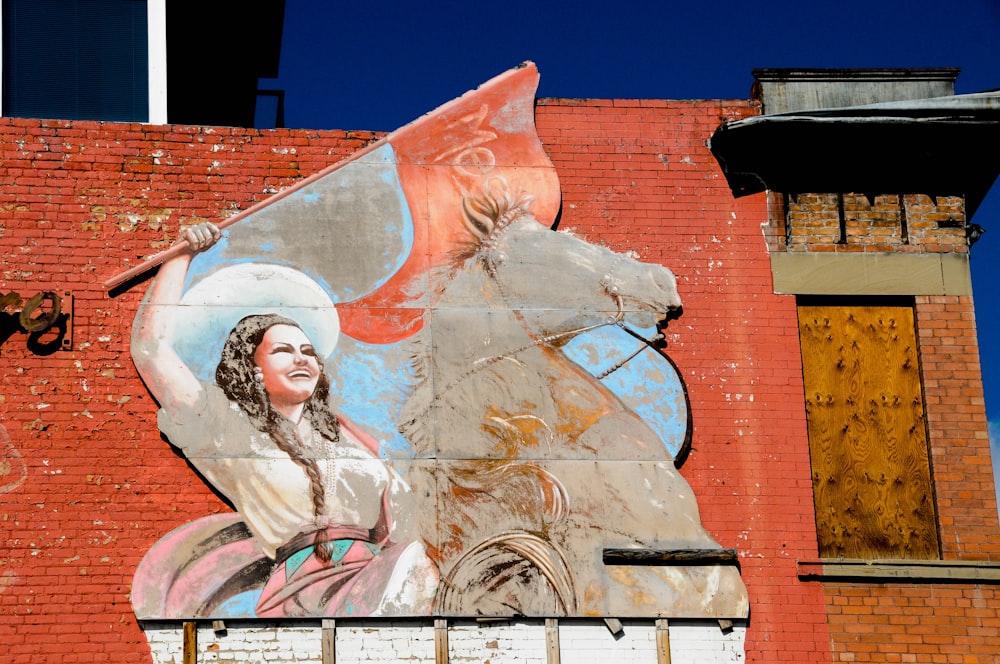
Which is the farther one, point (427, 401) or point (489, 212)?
point (489, 212)

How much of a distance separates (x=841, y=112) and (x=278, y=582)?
7.00 meters

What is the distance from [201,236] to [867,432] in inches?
260

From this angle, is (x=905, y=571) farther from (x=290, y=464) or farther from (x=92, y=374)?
(x=92, y=374)

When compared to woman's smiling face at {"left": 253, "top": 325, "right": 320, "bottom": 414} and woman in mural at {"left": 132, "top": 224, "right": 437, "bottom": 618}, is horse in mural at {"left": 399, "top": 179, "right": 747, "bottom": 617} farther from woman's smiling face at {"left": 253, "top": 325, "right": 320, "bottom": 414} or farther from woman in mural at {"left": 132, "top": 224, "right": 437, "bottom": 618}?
woman's smiling face at {"left": 253, "top": 325, "right": 320, "bottom": 414}

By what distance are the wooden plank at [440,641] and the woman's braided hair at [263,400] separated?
4.92 feet

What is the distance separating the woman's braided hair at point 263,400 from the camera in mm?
14008

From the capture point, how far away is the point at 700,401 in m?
14.8

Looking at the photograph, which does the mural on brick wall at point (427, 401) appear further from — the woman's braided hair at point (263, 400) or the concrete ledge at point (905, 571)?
the concrete ledge at point (905, 571)

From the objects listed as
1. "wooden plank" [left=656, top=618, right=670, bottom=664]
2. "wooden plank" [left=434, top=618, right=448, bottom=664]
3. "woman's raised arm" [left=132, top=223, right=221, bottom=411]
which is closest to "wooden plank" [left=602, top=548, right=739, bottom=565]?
"wooden plank" [left=656, top=618, right=670, bottom=664]

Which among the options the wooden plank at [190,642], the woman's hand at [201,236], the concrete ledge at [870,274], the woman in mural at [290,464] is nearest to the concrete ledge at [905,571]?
the concrete ledge at [870,274]

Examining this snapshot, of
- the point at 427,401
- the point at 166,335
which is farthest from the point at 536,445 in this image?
the point at 166,335

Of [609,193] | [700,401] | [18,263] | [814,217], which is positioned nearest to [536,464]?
[700,401]

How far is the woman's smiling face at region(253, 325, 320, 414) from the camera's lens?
14.2 m

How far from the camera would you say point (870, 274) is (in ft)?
50.1
